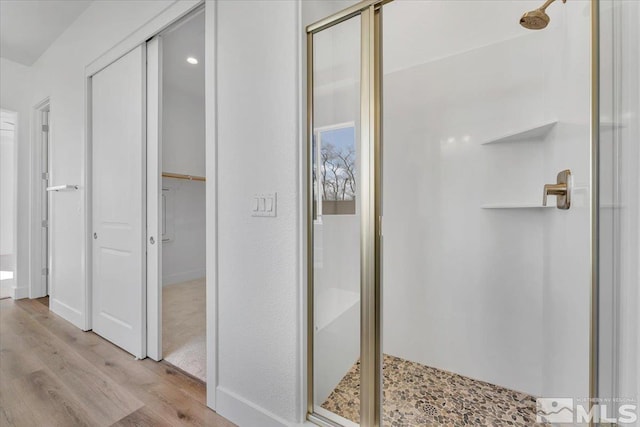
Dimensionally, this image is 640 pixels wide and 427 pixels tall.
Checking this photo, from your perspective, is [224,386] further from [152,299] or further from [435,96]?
[435,96]

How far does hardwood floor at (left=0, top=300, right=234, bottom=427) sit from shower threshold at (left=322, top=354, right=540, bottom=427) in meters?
0.67

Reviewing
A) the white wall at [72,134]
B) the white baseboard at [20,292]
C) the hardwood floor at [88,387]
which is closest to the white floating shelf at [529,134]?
the hardwood floor at [88,387]

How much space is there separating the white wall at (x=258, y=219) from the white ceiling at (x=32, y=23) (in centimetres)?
215

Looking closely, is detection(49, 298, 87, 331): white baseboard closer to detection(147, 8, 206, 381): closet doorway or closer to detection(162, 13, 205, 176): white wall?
detection(147, 8, 206, 381): closet doorway

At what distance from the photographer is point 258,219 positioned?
1327mm

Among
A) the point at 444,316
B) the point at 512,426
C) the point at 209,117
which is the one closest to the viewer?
the point at 512,426

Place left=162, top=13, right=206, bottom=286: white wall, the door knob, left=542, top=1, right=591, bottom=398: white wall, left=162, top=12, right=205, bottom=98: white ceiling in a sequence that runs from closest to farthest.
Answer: left=542, top=1, right=591, bottom=398: white wall
the door knob
left=162, top=12, right=205, bottom=98: white ceiling
left=162, top=13, right=206, bottom=286: white wall

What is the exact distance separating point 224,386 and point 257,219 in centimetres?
89

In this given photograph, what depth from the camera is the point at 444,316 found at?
189cm

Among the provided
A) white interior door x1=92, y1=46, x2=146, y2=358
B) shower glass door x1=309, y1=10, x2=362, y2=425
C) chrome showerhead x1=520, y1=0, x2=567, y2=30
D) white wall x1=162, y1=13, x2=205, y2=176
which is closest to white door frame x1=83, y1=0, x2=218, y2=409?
white interior door x1=92, y1=46, x2=146, y2=358

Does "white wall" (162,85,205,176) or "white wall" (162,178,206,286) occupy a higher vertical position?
"white wall" (162,85,205,176)

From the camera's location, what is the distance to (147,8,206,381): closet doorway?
194 centimetres

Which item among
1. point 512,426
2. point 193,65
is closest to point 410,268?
point 512,426
